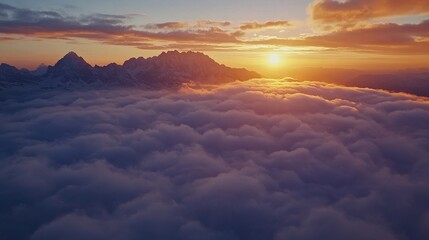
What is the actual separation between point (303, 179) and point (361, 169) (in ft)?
59.8

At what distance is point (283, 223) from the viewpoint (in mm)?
79188

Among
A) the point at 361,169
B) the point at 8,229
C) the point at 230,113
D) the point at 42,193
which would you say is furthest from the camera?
the point at 230,113

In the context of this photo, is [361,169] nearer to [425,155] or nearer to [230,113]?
[425,155]

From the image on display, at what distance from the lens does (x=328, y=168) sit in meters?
107

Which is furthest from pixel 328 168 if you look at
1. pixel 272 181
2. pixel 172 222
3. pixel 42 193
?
pixel 42 193

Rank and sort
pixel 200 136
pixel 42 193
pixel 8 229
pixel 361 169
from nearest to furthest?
pixel 8 229, pixel 42 193, pixel 361 169, pixel 200 136

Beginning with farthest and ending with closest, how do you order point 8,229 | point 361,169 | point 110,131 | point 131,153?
point 110,131 < point 131,153 < point 361,169 < point 8,229

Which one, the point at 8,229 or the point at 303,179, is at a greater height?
the point at 303,179

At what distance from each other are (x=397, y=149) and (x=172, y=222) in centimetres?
8109

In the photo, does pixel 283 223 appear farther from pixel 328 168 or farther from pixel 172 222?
pixel 328 168

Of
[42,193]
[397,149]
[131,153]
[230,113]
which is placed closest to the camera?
[42,193]

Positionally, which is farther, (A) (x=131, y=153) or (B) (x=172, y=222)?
(A) (x=131, y=153)

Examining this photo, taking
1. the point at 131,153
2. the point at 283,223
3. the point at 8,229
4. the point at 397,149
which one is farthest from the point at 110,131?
the point at 397,149

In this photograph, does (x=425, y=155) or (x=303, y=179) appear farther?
(x=425, y=155)
